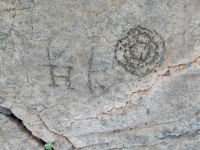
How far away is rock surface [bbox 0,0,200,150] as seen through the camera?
51.6 inches

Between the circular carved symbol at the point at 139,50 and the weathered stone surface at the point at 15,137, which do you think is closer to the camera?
the circular carved symbol at the point at 139,50

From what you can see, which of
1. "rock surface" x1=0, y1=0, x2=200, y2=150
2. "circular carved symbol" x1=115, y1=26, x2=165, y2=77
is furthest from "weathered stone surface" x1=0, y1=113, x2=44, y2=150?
"circular carved symbol" x1=115, y1=26, x2=165, y2=77

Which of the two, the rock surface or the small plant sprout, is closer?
the rock surface

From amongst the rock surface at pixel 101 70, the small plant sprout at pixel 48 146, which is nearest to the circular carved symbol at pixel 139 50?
the rock surface at pixel 101 70

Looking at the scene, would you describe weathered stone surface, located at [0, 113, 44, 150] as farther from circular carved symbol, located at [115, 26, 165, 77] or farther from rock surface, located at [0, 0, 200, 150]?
circular carved symbol, located at [115, 26, 165, 77]

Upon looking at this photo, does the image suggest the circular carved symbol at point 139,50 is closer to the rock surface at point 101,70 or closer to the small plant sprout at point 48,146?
the rock surface at point 101,70

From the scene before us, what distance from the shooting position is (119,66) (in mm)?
1401

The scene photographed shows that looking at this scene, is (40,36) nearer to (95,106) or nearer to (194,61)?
(95,106)

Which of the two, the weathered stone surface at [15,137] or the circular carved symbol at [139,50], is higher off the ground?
the circular carved symbol at [139,50]

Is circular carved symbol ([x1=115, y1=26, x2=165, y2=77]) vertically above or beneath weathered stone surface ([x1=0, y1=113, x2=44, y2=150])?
above

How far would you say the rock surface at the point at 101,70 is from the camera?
51.6 inches

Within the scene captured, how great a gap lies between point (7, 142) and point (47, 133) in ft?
0.66

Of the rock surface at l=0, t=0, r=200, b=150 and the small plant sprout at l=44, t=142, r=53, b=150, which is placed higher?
the rock surface at l=0, t=0, r=200, b=150

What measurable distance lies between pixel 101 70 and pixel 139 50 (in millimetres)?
179
